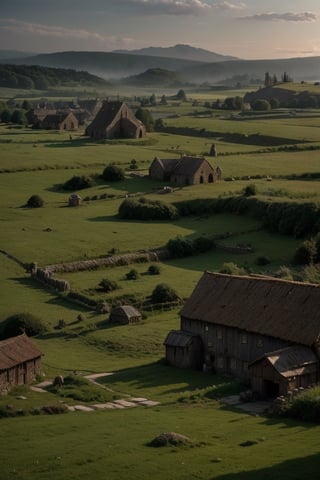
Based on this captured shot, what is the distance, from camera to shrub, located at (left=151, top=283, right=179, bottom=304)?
5609 centimetres

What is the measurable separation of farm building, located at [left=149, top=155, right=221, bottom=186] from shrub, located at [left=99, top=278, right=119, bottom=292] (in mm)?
40754

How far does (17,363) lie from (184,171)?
60096 mm

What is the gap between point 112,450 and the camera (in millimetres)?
30484

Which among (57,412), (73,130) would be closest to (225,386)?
(57,412)

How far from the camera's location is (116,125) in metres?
140

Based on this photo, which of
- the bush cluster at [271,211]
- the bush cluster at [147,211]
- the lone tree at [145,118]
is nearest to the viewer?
the bush cluster at [271,211]

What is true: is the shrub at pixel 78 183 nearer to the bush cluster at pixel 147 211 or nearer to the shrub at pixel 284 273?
the bush cluster at pixel 147 211

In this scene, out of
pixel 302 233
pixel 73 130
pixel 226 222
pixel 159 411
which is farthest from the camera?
pixel 73 130

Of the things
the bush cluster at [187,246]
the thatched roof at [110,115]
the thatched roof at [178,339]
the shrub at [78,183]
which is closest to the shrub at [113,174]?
the shrub at [78,183]

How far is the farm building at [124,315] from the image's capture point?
174 feet

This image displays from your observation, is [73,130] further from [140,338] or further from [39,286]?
[140,338]

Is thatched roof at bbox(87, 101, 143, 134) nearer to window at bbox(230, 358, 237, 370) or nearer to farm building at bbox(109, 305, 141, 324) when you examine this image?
farm building at bbox(109, 305, 141, 324)

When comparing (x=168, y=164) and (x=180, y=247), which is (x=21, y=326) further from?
(x=168, y=164)

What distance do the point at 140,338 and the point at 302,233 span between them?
2791 cm
